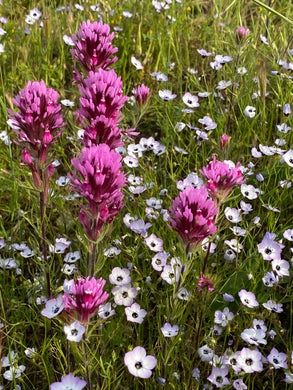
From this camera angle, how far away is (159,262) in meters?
2.55

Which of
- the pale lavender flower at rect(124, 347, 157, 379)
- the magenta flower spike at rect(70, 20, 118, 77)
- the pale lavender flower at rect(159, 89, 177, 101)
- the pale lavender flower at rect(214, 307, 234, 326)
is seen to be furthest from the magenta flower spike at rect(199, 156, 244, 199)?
the pale lavender flower at rect(159, 89, 177, 101)

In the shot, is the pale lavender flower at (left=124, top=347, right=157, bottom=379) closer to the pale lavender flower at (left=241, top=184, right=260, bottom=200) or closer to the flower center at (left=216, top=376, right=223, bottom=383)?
the flower center at (left=216, top=376, right=223, bottom=383)

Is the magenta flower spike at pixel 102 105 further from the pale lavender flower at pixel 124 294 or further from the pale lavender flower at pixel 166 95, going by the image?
the pale lavender flower at pixel 166 95

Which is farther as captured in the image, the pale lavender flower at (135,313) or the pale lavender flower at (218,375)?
the pale lavender flower at (135,313)

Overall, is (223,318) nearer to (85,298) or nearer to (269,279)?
(269,279)

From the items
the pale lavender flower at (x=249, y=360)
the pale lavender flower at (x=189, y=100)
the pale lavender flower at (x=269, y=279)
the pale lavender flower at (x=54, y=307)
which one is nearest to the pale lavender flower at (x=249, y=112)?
the pale lavender flower at (x=189, y=100)

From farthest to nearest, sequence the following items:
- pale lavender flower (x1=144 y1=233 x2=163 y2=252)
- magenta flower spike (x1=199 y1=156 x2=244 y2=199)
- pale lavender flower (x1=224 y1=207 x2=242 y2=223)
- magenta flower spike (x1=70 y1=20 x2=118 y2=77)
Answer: pale lavender flower (x1=224 y1=207 x2=242 y2=223)
pale lavender flower (x1=144 y1=233 x2=163 y2=252)
magenta flower spike (x1=70 y1=20 x2=118 y2=77)
magenta flower spike (x1=199 y1=156 x2=244 y2=199)

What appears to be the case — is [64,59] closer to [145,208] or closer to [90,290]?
[145,208]

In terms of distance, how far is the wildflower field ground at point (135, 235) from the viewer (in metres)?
1.91

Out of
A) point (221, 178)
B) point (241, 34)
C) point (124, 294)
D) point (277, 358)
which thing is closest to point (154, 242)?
point (124, 294)

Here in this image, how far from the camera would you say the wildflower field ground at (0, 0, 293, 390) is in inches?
75.0

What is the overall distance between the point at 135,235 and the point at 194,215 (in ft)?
3.97

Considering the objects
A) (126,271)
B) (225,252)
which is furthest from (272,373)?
(126,271)

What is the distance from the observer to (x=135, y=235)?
2943mm
